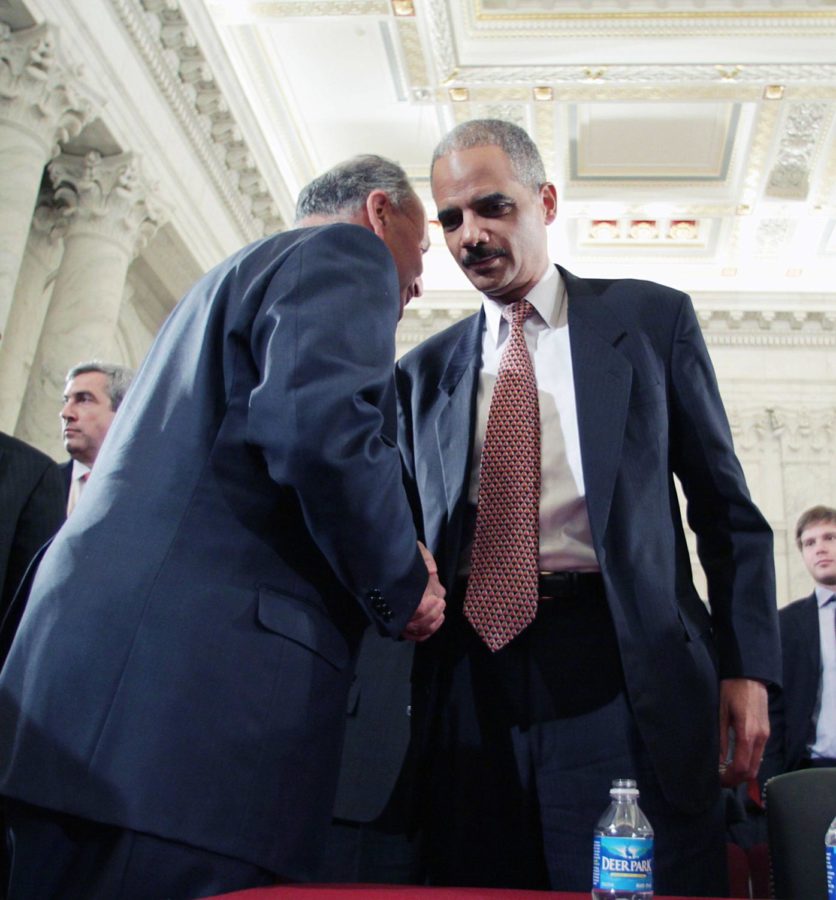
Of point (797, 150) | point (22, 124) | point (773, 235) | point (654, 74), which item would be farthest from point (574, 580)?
point (773, 235)

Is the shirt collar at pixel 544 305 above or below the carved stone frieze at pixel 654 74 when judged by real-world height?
below

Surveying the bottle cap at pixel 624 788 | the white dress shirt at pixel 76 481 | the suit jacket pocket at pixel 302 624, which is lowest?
the bottle cap at pixel 624 788

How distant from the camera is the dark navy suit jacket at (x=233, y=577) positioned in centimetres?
132

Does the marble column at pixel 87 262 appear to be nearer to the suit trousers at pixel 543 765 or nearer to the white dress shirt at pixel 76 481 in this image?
the white dress shirt at pixel 76 481

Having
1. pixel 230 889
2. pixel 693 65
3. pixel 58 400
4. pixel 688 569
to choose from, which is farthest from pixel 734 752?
pixel 693 65

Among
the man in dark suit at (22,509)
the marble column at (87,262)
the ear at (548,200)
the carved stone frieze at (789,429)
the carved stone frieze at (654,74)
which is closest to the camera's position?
the ear at (548,200)

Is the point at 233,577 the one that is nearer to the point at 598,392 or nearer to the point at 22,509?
the point at 598,392

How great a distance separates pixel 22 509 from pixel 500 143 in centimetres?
165

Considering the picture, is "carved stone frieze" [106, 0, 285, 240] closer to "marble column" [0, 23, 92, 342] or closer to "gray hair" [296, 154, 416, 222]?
"marble column" [0, 23, 92, 342]

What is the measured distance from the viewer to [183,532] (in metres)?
1.44

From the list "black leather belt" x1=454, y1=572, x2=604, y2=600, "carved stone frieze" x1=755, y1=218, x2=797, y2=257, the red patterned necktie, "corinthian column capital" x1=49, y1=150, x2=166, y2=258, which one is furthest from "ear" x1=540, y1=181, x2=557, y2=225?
"carved stone frieze" x1=755, y1=218, x2=797, y2=257

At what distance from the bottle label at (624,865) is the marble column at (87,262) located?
21.7 ft

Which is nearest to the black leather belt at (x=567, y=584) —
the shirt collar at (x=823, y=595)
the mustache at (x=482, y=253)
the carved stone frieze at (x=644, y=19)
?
the mustache at (x=482, y=253)

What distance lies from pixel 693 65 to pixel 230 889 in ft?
30.3
